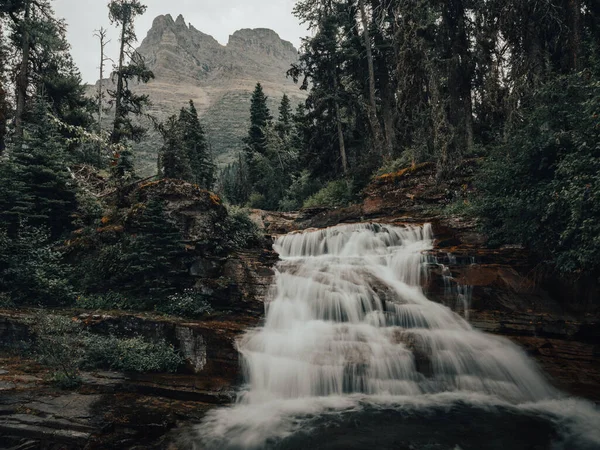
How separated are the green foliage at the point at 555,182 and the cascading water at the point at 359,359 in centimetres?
270

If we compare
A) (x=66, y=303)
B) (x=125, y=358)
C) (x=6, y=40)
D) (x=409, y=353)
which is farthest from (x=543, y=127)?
(x=6, y=40)

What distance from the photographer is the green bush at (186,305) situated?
1062 centimetres

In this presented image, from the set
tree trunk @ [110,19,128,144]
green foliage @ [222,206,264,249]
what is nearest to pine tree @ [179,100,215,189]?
tree trunk @ [110,19,128,144]

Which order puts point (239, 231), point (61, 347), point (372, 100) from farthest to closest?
1. point (372, 100)
2. point (239, 231)
3. point (61, 347)

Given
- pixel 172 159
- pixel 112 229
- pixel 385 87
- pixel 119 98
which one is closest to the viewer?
pixel 112 229

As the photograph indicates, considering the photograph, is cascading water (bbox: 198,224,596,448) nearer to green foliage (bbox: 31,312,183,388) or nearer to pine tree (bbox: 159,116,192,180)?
green foliage (bbox: 31,312,183,388)

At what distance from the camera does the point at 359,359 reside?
352 inches

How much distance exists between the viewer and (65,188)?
548 inches

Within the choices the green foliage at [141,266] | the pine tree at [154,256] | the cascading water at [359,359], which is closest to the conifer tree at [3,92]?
the green foliage at [141,266]

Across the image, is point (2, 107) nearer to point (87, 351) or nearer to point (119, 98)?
point (119, 98)

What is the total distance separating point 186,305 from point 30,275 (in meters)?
4.95

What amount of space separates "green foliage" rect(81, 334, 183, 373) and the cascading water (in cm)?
186

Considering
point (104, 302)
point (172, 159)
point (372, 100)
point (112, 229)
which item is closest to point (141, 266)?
point (104, 302)

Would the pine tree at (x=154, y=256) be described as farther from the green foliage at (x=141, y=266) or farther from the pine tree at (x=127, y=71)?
the pine tree at (x=127, y=71)
